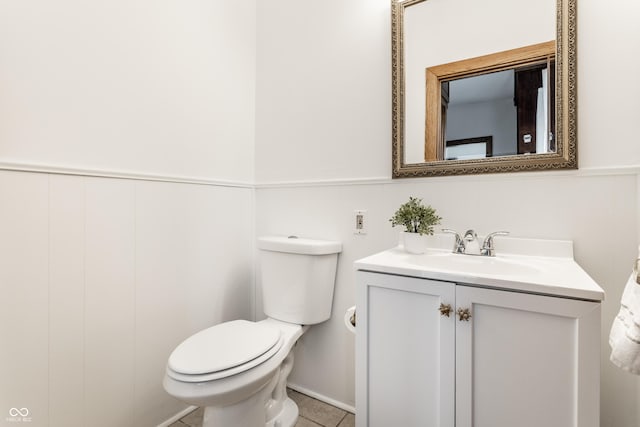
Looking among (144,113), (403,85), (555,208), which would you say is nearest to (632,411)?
(555,208)

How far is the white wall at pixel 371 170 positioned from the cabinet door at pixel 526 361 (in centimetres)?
45

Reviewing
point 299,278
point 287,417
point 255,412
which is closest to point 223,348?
point 255,412

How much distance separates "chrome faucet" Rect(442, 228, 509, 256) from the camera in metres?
1.15

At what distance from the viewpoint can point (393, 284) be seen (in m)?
0.97

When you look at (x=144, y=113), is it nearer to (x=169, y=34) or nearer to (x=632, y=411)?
(x=169, y=34)

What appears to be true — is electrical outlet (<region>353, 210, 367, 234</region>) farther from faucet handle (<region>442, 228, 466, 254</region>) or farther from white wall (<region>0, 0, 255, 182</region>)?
white wall (<region>0, 0, 255, 182</region>)

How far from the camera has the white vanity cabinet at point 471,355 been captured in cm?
74

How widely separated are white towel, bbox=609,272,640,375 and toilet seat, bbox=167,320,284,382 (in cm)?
97

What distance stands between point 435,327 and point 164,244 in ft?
3.87

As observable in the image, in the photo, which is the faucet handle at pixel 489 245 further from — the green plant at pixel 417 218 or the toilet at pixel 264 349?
the toilet at pixel 264 349

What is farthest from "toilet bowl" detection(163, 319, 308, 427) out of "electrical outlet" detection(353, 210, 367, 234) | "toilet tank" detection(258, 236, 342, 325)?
"electrical outlet" detection(353, 210, 367, 234)

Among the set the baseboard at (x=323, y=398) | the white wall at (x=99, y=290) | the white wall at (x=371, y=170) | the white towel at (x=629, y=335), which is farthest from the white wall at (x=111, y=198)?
the white towel at (x=629, y=335)

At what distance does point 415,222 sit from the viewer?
4.09ft

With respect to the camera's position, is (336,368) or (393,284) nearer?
(393,284)
